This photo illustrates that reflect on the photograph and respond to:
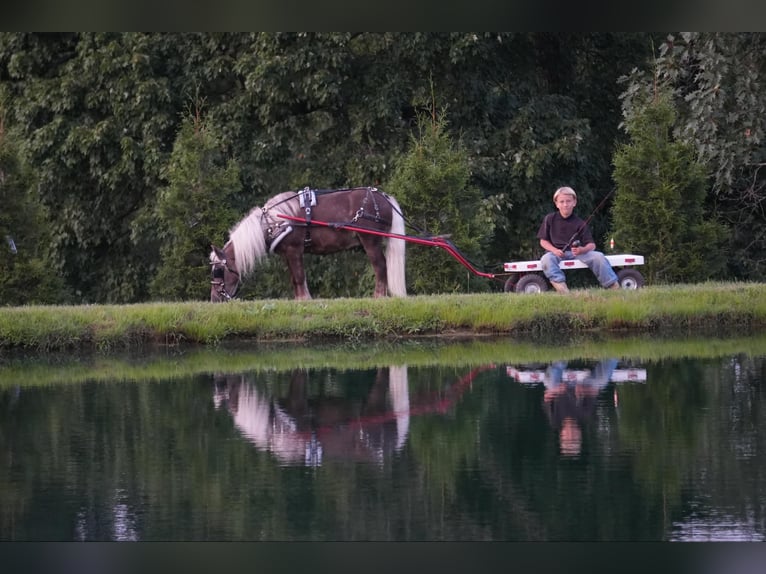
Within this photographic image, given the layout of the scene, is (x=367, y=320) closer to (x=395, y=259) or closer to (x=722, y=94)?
(x=395, y=259)

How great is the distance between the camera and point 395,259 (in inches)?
667

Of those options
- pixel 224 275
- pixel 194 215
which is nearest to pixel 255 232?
pixel 224 275

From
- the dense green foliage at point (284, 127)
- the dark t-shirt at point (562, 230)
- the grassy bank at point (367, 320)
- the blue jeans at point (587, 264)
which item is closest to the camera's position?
the grassy bank at point (367, 320)

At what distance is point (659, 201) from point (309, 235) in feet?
16.9

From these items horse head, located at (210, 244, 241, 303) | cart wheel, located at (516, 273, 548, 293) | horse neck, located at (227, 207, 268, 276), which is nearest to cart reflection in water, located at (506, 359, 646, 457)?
cart wheel, located at (516, 273, 548, 293)

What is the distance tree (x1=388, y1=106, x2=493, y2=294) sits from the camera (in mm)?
19219

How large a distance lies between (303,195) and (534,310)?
373cm

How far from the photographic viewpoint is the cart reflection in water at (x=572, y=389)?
8.36 m

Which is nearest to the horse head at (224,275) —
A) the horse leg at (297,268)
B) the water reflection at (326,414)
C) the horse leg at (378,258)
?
the horse leg at (297,268)

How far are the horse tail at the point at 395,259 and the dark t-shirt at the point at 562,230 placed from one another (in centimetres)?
175

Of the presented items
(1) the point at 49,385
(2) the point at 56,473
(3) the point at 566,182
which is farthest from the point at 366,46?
(2) the point at 56,473

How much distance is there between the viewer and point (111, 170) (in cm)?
2473

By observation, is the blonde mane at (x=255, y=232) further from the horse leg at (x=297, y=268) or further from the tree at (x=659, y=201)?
the tree at (x=659, y=201)

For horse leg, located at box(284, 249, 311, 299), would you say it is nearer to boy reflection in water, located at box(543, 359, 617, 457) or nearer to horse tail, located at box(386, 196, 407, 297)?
horse tail, located at box(386, 196, 407, 297)
